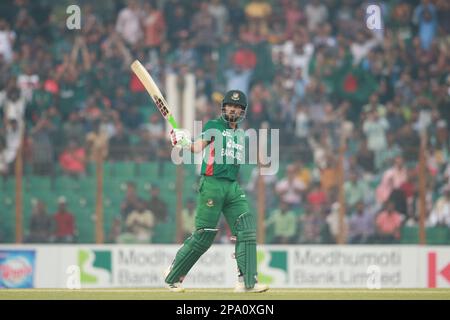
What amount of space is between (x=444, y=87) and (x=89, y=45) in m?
7.49

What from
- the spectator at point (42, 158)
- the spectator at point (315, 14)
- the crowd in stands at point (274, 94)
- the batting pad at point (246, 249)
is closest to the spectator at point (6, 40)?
the crowd in stands at point (274, 94)

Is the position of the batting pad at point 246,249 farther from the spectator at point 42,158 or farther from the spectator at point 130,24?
the spectator at point 130,24

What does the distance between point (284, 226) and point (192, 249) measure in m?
7.80

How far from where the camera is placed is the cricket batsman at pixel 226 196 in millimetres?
12453

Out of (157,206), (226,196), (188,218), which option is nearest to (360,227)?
(188,218)

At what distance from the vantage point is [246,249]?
1246 centimetres

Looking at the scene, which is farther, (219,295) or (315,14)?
(315,14)

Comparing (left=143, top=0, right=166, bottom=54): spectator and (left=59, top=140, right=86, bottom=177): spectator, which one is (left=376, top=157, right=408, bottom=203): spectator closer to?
(left=59, top=140, right=86, bottom=177): spectator

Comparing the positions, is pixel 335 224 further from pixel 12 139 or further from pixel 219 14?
pixel 219 14

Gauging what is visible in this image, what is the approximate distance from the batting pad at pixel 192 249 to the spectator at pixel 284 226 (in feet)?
24.9

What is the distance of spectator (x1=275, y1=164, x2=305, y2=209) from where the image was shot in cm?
2045

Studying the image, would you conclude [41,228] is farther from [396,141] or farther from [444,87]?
[444,87]

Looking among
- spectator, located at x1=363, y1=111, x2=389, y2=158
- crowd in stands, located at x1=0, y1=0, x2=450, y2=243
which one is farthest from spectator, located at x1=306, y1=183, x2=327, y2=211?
spectator, located at x1=363, y1=111, x2=389, y2=158

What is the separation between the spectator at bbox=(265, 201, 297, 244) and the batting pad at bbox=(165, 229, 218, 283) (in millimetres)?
7583
